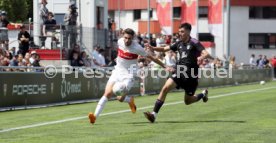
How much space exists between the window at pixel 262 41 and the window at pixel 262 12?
6.77 ft

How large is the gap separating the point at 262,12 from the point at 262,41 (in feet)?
11.1

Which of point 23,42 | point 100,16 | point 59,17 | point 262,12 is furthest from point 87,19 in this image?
point 262,12

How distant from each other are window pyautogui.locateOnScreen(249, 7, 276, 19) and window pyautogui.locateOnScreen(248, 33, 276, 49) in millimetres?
2064

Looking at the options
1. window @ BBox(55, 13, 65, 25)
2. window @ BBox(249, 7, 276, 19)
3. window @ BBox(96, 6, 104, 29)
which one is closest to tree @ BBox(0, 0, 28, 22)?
window @ BBox(249, 7, 276, 19)

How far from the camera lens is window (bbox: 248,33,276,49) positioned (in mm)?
80125

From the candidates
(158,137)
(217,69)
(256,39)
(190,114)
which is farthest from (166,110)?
(256,39)

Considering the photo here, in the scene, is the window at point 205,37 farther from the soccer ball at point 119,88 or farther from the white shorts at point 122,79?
the soccer ball at point 119,88

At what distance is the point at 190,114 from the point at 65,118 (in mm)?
2864

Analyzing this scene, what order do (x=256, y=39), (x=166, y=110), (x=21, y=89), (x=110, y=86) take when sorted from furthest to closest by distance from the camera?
1. (x=256, y=39)
2. (x=21, y=89)
3. (x=166, y=110)
4. (x=110, y=86)

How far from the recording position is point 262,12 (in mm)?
81250

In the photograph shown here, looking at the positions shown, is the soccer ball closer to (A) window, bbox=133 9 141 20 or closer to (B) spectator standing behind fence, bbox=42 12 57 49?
(B) spectator standing behind fence, bbox=42 12 57 49

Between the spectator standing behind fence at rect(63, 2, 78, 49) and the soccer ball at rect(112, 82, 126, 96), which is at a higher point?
the spectator standing behind fence at rect(63, 2, 78, 49)

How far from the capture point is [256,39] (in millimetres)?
80688

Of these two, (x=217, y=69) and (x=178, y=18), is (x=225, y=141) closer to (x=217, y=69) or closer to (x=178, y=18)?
(x=217, y=69)
